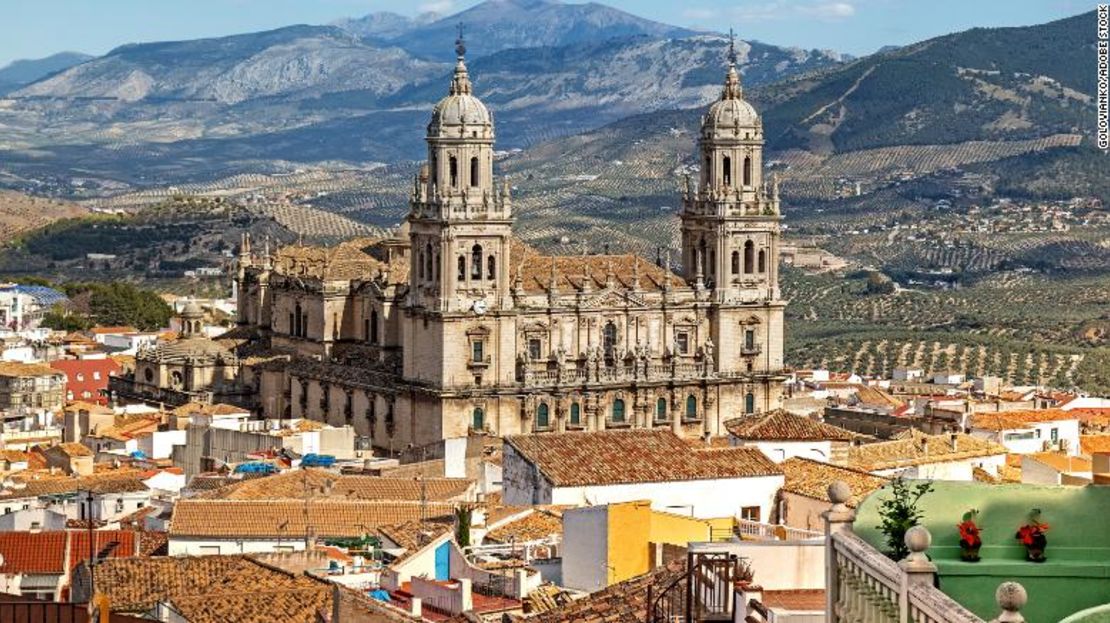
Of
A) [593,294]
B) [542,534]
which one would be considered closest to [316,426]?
[593,294]

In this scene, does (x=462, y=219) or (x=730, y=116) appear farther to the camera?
(x=730, y=116)

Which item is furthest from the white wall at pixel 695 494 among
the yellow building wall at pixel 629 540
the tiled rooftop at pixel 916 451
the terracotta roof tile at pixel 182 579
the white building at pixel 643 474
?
the yellow building wall at pixel 629 540

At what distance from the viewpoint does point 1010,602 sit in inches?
510

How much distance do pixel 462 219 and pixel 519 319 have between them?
11.1 ft

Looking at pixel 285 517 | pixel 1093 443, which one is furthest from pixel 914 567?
pixel 1093 443

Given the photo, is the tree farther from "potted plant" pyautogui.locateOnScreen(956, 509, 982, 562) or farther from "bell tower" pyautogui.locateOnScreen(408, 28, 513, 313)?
"bell tower" pyautogui.locateOnScreen(408, 28, 513, 313)

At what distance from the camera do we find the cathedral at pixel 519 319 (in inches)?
3319

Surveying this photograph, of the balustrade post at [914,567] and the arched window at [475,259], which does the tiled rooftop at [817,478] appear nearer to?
the balustrade post at [914,567]

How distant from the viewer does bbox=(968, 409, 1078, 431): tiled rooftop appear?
232 feet

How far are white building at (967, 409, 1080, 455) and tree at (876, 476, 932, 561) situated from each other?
49.3 meters

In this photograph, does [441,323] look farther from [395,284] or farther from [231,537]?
[231,537]

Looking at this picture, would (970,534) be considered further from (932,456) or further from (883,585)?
(932,456)

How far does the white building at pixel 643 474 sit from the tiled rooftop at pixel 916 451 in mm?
6032

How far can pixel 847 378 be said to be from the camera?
106 meters
